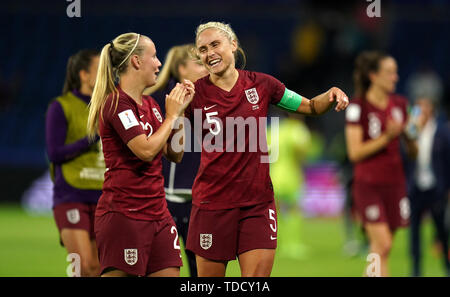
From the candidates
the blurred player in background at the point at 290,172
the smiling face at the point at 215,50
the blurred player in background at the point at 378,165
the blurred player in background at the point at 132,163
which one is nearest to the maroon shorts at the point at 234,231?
the blurred player in background at the point at 132,163

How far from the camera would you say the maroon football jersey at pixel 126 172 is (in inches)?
192

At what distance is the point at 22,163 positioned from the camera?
59.6 ft

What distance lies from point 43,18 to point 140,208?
19.7 m

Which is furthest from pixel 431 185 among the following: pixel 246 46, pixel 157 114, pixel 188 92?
pixel 246 46

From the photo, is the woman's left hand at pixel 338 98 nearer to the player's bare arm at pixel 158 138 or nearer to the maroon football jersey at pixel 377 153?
the player's bare arm at pixel 158 138

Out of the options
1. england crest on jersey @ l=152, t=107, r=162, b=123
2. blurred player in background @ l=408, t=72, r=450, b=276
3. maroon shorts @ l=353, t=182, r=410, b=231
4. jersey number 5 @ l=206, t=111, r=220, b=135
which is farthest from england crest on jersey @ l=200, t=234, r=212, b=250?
blurred player in background @ l=408, t=72, r=450, b=276

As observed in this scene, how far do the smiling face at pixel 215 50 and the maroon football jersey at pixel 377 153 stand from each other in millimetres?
2718

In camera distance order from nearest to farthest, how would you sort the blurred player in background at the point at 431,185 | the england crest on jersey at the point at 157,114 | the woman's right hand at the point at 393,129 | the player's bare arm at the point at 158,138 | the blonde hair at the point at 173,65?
the player's bare arm at the point at 158,138
the england crest on jersey at the point at 157,114
the blonde hair at the point at 173,65
the woman's right hand at the point at 393,129
the blurred player in background at the point at 431,185

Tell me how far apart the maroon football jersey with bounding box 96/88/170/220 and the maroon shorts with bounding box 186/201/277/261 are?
41 cm

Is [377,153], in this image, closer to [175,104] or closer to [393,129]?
[393,129]

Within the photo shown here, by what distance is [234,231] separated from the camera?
5.19 m

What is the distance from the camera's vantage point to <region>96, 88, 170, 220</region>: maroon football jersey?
4.87 meters
